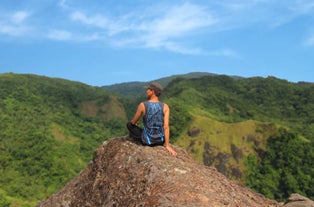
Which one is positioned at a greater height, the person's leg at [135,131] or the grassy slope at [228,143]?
the person's leg at [135,131]

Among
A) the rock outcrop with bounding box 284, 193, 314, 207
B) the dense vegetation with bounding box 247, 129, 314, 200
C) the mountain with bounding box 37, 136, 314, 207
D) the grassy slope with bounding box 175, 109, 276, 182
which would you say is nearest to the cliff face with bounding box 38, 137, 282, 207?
the mountain with bounding box 37, 136, 314, 207

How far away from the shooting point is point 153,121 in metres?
11.5

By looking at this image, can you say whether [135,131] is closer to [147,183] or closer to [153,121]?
[153,121]

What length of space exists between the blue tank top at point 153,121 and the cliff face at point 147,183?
15.1 inches

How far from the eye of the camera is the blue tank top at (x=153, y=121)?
1148 cm

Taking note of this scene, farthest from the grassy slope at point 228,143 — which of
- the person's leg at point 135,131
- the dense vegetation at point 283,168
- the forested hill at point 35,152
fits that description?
the person's leg at point 135,131

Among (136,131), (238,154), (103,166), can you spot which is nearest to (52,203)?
(103,166)

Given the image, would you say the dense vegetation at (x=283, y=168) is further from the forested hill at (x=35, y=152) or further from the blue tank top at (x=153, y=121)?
the blue tank top at (x=153, y=121)

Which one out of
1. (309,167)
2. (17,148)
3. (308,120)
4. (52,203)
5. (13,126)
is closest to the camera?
(52,203)

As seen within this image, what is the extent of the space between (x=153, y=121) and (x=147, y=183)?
2.15 meters

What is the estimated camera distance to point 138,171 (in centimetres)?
1080

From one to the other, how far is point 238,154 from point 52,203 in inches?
4560

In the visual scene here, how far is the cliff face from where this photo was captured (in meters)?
9.32

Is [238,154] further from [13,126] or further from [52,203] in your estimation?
[52,203]
